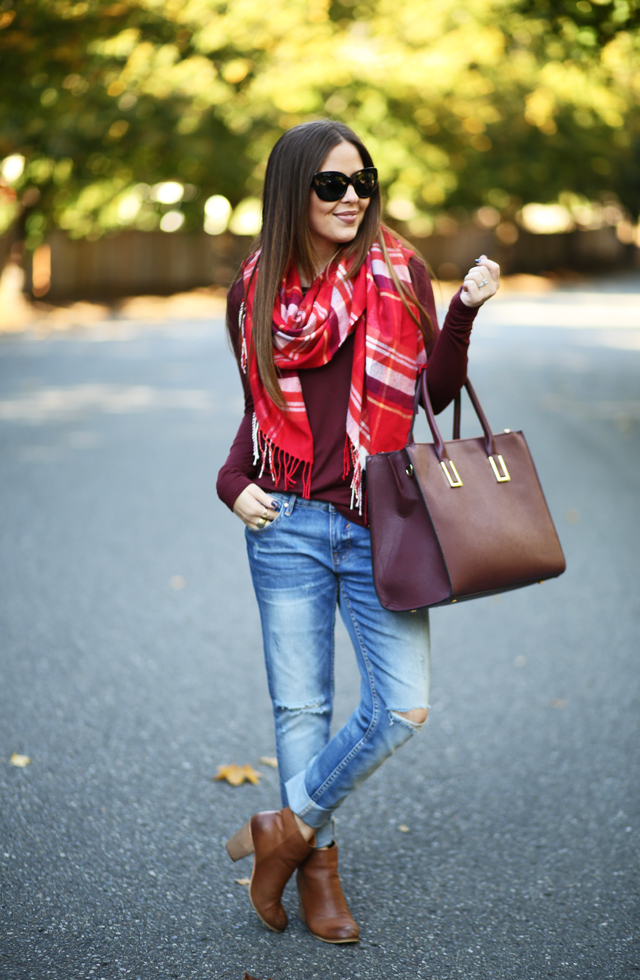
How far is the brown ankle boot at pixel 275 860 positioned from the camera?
268cm

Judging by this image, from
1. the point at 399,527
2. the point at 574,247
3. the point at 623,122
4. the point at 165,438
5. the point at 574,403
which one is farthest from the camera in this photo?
the point at 574,247

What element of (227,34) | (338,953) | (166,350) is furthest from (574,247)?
(338,953)

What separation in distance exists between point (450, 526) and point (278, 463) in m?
0.48

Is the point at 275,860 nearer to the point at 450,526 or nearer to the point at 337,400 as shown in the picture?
the point at 450,526

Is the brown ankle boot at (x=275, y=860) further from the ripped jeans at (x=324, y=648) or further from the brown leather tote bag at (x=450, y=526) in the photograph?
the brown leather tote bag at (x=450, y=526)

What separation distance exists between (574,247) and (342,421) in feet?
124

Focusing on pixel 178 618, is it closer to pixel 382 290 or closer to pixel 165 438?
pixel 382 290

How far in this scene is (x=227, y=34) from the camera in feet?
66.7

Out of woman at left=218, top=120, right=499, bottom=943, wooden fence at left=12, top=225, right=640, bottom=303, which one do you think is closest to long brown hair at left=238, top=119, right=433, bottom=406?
woman at left=218, top=120, right=499, bottom=943

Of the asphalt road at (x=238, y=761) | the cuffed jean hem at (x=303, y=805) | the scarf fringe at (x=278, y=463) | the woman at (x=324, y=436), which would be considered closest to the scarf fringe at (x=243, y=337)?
the woman at (x=324, y=436)

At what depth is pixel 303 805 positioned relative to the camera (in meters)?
2.65

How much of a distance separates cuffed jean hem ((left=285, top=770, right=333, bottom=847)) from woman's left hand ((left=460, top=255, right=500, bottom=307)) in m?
1.26

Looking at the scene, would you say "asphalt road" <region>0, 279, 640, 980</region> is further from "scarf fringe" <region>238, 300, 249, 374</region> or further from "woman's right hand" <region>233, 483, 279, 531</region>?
"scarf fringe" <region>238, 300, 249, 374</region>

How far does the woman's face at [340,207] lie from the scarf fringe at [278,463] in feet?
1.64
